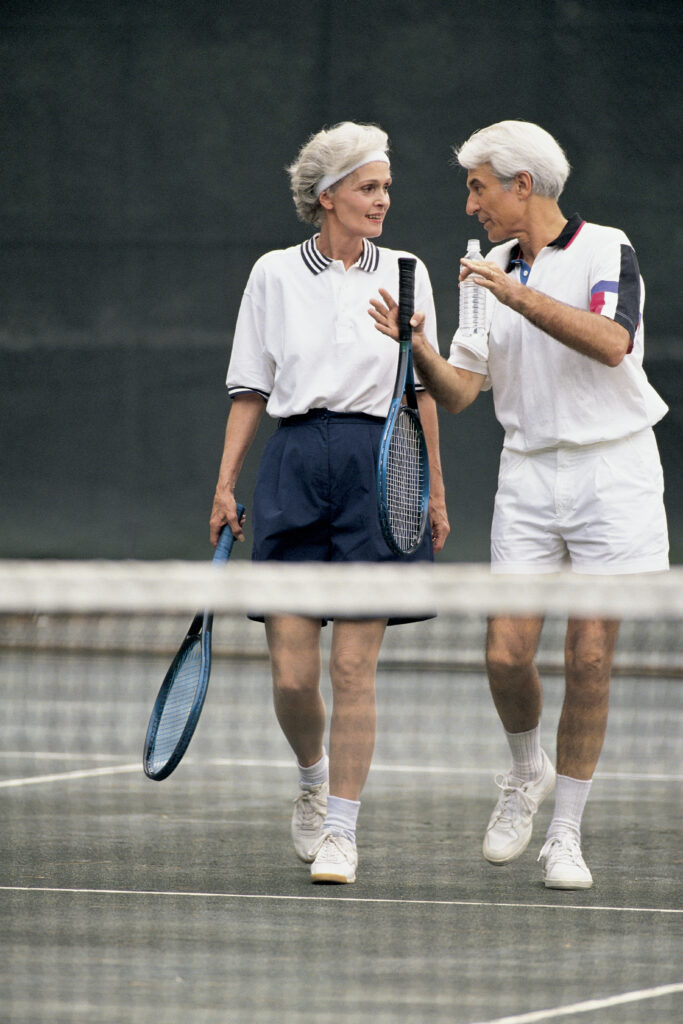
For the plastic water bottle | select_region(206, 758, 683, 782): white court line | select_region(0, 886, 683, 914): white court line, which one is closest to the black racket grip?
the plastic water bottle

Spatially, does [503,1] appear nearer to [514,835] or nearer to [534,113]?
[534,113]

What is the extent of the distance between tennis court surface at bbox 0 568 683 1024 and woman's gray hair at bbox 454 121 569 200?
4.14 ft

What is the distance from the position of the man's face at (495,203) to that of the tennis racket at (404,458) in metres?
0.22

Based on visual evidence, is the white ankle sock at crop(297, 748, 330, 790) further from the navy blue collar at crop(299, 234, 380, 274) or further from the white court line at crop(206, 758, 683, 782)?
the white court line at crop(206, 758, 683, 782)

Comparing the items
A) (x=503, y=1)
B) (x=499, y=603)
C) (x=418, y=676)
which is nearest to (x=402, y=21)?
(x=503, y=1)

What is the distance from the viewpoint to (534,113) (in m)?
12.8

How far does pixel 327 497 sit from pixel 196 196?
855cm

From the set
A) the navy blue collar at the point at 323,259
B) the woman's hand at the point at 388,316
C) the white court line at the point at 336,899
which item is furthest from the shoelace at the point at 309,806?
the navy blue collar at the point at 323,259

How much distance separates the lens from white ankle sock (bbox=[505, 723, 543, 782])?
5.18 metres

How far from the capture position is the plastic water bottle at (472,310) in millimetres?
4934

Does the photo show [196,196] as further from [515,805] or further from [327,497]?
[515,805]

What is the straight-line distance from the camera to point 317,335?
5.11 meters

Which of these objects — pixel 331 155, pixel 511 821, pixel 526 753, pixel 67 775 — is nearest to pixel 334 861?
pixel 511 821

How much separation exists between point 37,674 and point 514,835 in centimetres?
477
